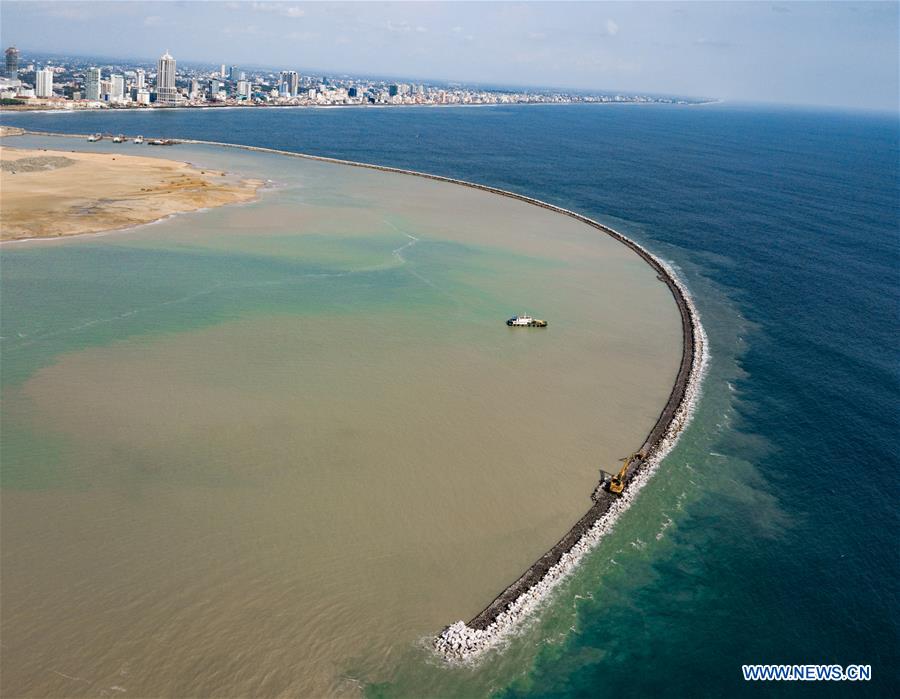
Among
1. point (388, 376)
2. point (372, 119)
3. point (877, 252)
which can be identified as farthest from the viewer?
point (372, 119)

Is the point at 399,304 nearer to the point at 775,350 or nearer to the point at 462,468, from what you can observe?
the point at 462,468

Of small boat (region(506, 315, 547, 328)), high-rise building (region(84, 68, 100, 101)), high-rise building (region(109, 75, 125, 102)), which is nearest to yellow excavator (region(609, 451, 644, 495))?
small boat (region(506, 315, 547, 328))

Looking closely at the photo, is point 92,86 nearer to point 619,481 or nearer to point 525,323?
point 525,323

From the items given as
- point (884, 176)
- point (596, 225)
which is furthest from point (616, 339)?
point (884, 176)

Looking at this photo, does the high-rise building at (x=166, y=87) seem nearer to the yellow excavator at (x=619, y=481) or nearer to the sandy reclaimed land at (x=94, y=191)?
the sandy reclaimed land at (x=94, y=191)

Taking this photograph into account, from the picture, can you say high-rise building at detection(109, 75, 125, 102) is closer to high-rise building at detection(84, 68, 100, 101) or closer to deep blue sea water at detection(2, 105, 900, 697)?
high-rise building at detection(84, 68, 100, 101)

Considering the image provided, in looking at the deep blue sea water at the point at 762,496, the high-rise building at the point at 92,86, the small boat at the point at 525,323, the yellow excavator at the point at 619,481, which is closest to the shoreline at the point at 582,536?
the yellow excavator at the point at 619,481
